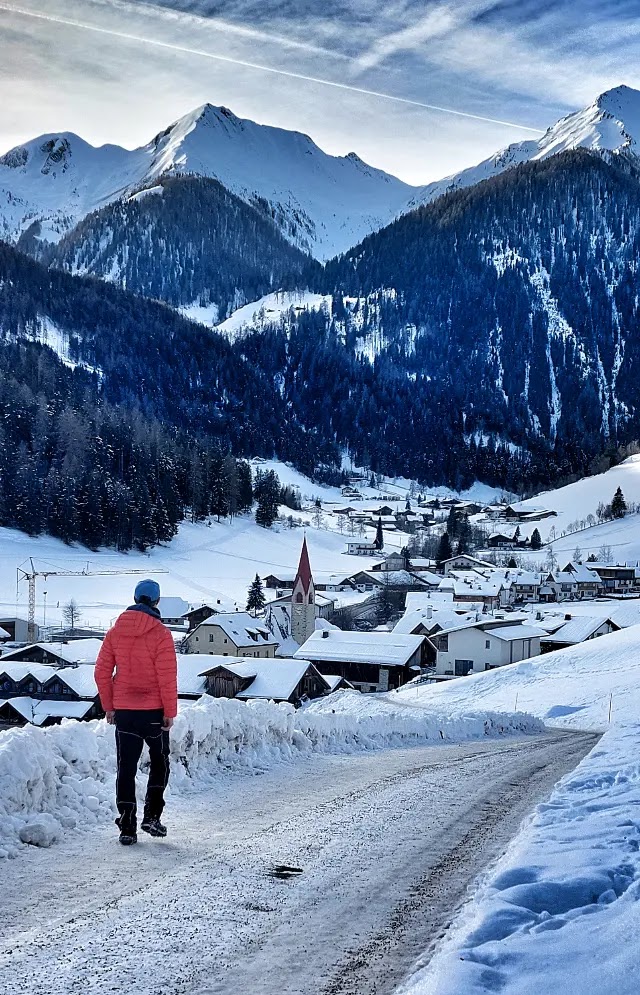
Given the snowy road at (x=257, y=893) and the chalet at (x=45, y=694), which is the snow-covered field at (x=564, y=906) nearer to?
the snowy road at (x=257, y=893)

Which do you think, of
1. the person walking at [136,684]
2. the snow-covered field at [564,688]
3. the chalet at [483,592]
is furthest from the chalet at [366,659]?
the person walking at [136,684]

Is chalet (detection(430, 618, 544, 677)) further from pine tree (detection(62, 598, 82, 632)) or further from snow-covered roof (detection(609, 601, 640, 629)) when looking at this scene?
pine tree (detection(62, 598, 82, 632))

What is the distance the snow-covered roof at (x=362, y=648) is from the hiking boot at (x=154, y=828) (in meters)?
52.4

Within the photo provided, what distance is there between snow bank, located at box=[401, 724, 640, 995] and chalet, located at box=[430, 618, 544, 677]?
178 ft

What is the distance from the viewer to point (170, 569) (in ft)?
355

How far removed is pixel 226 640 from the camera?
215 feet

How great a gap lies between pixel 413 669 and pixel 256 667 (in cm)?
1545

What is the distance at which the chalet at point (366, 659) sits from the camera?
195 feet

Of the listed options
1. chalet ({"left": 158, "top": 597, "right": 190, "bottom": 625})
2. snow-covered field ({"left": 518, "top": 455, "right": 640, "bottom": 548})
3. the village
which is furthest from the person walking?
snow-covered field ({"left": 518, "top": 455, "right": 640, "bottom": 548})

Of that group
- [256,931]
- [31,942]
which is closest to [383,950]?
[256,931]

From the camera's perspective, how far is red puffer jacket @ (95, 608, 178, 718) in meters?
7.38

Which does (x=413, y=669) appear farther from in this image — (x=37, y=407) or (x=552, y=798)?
(x=37, y=407)

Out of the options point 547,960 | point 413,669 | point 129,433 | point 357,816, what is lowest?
point 413,669

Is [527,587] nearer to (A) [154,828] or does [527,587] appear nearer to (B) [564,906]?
(A) [154,828]
